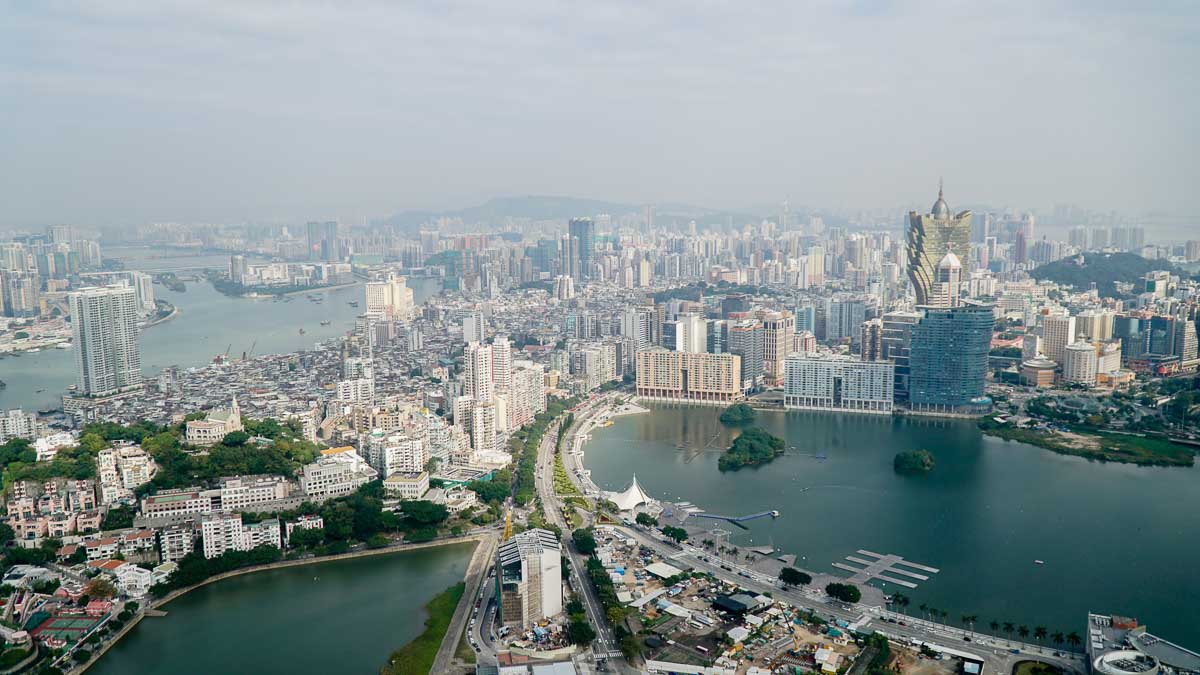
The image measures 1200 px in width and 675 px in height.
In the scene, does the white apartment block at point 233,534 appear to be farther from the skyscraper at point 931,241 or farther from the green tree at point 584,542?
the skyscraper at point 931,241

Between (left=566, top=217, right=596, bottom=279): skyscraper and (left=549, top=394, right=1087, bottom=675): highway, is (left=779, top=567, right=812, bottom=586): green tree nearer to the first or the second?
(left=549, top=394, right=1087, bottom=675): highway

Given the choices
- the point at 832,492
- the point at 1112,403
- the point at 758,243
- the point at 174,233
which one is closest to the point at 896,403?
the point at 1112,403

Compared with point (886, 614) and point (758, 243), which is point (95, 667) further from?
point (758, 243)

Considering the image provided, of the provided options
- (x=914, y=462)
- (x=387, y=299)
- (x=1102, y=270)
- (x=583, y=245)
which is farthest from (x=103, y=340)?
(x=1102, y=270)

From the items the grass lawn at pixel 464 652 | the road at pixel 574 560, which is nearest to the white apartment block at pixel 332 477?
the road at pixel 574 560

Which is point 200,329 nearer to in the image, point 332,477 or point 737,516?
point 332,477

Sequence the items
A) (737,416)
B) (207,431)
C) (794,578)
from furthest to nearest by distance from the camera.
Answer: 1. (737,416)
2. (207,431)
3. (794,578)
